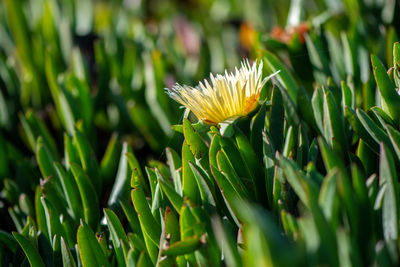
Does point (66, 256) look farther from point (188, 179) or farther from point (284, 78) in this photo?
point (284, 78)

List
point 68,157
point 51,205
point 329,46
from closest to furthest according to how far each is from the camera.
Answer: point 51,205 < point 68,157 < point 329,46

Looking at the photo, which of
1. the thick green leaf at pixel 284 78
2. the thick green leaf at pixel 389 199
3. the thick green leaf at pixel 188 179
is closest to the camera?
the thick green leaf at pixel 389 199

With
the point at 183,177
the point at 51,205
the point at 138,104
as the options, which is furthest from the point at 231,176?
the point at 138,104

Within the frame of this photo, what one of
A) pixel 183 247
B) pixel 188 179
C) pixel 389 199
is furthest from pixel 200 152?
pixel 389 199

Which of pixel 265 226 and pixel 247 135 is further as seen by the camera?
pixel 247 135

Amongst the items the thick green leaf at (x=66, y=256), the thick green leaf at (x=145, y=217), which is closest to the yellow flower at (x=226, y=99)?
the thick green leaf at (x=145, y=217)

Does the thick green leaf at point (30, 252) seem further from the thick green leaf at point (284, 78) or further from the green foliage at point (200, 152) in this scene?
the thick green leaf at point (284, 78)

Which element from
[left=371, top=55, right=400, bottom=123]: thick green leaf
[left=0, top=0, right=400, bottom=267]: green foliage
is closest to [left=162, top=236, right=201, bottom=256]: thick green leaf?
[left=0, top=0, right=400, bottom=267]: green foliage

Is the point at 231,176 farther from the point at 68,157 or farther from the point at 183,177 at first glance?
the point at 68,157
